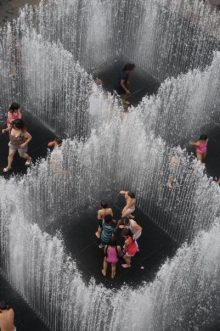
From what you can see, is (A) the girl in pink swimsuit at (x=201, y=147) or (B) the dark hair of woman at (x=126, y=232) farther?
(A) the girl in pink swimsuit at (x=201, y=147)

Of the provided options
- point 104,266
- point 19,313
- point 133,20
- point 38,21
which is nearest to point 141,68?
point 133,20

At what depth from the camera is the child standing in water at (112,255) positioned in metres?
17.2

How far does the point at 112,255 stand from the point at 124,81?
702 centimetres

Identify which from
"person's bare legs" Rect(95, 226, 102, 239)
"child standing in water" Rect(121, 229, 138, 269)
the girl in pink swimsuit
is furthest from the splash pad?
"person's bare legs" Rect(95, 226, 102, 239)

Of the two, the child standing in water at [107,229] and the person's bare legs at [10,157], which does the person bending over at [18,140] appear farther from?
the child standing in water at [107,229]

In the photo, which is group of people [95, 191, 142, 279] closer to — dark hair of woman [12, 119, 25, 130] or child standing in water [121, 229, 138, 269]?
child standing in water [121, 229, 138, 269]

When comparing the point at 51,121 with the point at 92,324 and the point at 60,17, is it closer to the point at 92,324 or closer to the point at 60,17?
the point at 60,17

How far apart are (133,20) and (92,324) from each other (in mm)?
13128

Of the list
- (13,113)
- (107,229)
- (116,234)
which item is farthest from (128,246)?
(13,113)

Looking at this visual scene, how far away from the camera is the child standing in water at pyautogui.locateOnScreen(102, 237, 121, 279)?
17156 mm

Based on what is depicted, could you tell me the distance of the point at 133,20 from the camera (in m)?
26.1

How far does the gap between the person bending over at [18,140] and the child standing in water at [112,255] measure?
4119 millimetres

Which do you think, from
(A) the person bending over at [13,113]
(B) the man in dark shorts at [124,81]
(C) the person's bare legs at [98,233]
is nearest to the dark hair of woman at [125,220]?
(C) the person's bare legs at [98,233]

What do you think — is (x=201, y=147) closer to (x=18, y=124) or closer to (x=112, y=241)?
(x=112, y=241)
